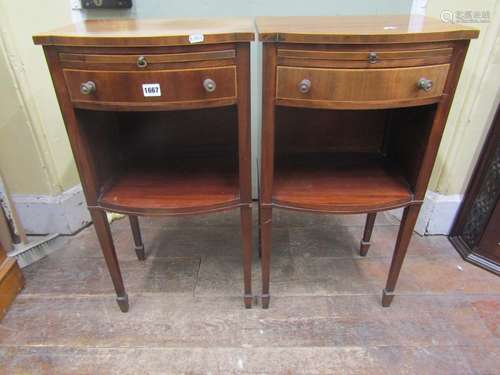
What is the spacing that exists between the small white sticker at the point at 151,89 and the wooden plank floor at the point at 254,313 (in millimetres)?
716

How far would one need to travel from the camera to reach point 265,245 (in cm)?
101

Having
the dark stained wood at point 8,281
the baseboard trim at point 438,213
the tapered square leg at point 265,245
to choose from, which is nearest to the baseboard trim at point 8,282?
the dark stained wood at point 8,281

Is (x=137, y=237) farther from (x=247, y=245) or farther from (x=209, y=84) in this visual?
(x=209, y=84)

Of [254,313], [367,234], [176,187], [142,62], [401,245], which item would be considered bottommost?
[254,313]

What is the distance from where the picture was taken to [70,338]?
3.44 feet

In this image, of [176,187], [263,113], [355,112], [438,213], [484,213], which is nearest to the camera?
[263,113]

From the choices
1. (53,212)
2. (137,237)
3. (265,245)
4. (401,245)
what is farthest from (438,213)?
(53,212)

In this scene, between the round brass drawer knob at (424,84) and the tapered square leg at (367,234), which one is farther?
the tapered square leg at (367,234)

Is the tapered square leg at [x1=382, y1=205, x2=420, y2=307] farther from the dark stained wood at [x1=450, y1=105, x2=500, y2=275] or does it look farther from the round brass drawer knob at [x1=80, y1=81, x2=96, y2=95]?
the round brass drawer knob at [x1=80, y1=81, x2=96, y2=95]

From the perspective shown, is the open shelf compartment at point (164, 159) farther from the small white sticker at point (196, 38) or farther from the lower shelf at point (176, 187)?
the small white sticker at point (196, 38)

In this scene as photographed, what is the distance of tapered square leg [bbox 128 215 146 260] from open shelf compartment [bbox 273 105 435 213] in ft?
1.90

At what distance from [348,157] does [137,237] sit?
81cm

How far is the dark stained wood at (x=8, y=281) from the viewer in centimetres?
112

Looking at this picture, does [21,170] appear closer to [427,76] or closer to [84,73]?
[84,73]
